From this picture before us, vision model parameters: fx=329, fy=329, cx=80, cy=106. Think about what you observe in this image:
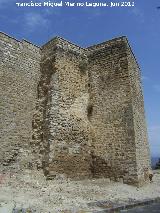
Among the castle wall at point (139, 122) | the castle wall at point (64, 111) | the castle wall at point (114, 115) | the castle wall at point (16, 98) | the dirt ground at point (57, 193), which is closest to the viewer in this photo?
the dirt ground at point (57, 193)

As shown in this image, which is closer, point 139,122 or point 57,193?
point 57,193

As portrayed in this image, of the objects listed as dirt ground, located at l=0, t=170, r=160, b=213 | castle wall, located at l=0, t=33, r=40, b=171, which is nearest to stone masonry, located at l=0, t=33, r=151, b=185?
castle wall, located at l=0, t=33, r=40, b=171

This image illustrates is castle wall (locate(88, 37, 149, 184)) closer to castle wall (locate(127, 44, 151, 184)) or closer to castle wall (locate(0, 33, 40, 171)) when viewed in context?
castle wall (locate(127, 44, 151, 184))

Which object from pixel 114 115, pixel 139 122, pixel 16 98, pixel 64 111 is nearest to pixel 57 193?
pixel 64 111

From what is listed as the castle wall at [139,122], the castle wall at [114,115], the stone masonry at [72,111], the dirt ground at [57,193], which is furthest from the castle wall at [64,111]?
the castle wall at [139,122]

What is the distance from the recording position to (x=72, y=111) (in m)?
12.6

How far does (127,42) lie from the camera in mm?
13203

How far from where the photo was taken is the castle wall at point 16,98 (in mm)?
11023

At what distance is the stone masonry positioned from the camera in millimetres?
11469

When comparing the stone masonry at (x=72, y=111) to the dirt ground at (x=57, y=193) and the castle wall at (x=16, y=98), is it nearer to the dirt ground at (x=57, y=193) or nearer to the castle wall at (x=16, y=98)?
the castle wall at (x=16, y=98)

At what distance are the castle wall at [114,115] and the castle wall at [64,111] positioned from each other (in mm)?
409

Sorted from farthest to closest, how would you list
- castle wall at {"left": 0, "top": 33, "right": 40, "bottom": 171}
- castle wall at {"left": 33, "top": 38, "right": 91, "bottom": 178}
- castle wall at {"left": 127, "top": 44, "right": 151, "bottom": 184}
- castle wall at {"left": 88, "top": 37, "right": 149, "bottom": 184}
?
castle wall at {"left": 127, "top": 44, "right": 151, "bottom": 184} → castle wall at {"left": 88, "top": 37, "right": 149, "bottom": 184} → castle wall at {"left": 33, "top": 38, "right": 91, "bottom": 178} → castle wall at {"left": 0, "top": 33, "right": 40, "bottom": 171}

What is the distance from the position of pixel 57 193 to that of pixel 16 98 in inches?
153

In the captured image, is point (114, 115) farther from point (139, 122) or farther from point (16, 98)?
point (16, 98)
